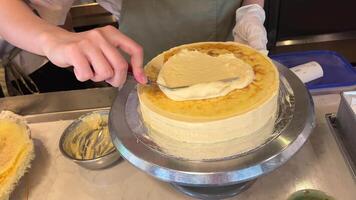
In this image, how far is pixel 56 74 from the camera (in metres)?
1.36

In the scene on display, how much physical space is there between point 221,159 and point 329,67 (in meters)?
0.57

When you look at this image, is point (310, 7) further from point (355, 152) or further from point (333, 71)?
point (355, 152)

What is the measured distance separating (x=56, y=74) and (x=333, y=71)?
36.7 inches

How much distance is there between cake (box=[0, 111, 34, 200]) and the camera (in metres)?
0.71

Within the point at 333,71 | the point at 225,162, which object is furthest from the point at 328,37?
the point at 225,162

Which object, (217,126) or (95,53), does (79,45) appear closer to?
(95,53)

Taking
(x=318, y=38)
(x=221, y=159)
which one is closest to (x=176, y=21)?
(x=221, y=159)

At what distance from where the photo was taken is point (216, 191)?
686mm

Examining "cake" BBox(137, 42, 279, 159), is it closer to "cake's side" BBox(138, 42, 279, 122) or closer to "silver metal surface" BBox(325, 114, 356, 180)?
"cake's side" BBox(138, 42, 279, 122)

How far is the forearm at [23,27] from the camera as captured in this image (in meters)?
0.66

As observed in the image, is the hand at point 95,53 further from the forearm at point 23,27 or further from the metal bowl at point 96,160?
the metal bowl at point 96,160

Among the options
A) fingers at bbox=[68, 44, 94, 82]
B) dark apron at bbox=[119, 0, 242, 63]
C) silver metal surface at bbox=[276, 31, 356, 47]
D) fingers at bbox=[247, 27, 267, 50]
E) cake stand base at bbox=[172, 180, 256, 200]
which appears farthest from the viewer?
silver metal surface at bbox=[276, 31, 356, 47]

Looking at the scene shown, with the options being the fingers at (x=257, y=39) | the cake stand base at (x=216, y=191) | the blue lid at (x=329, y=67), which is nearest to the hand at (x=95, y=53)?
the cake stand base at (x=216, y=191)

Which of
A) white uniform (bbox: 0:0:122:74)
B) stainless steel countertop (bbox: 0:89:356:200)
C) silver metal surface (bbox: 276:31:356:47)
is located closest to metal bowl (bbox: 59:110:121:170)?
stainless steel countertop (bbox: 0:89:356:200)
